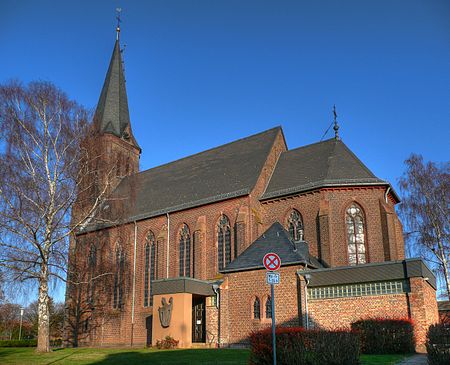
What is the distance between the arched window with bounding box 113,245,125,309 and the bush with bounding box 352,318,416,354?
20.6m

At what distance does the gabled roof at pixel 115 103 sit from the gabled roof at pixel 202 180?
25.7 feet

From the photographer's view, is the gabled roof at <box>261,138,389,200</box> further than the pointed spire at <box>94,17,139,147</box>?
No

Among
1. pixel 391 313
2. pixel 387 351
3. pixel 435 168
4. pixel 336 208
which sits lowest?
pixel 387 351

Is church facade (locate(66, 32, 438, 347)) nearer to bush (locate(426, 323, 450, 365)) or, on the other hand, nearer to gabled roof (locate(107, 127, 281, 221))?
gabled roof (locate(107, 127, 281, 221))

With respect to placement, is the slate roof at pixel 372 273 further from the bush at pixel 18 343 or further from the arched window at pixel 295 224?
the bush at pixel 18 343

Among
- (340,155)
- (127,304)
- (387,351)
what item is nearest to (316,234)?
(340,155)

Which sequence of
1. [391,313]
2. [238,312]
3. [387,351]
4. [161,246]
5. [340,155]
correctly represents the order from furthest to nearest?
[161,246] < [340,155] < [238,312] < [391,313] < [387,351]

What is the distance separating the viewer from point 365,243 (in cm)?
2595

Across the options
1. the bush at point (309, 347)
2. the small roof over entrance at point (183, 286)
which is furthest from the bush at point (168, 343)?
the bush at point (309, 347)

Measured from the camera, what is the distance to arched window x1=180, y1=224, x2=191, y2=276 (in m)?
30.3

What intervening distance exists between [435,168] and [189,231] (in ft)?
56.3

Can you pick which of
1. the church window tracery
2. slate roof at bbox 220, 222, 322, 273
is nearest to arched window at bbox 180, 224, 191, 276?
the church window tracery

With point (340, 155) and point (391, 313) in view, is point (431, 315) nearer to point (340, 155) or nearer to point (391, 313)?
point (391, 313)

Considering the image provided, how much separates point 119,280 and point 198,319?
9.69 meters
